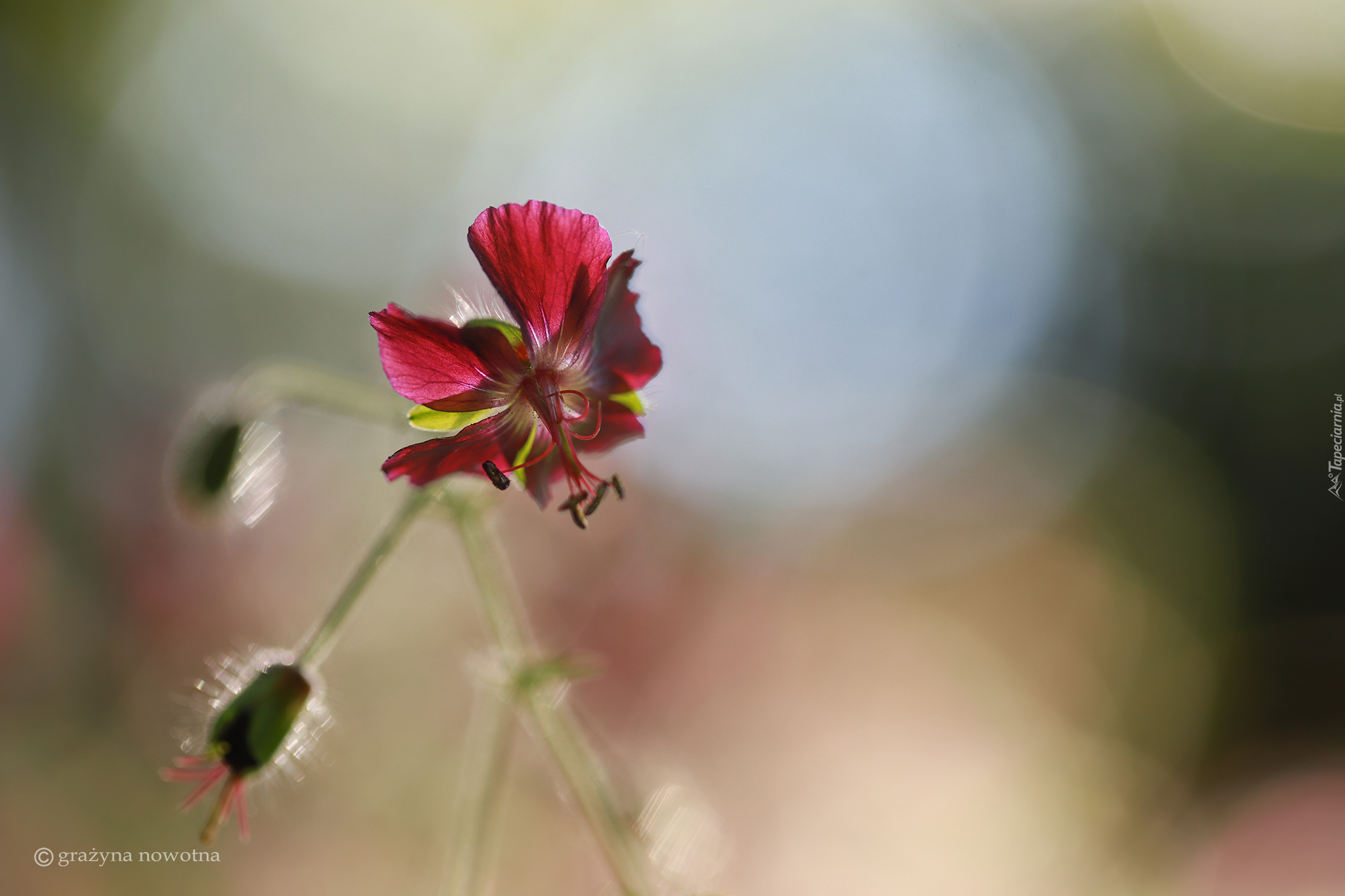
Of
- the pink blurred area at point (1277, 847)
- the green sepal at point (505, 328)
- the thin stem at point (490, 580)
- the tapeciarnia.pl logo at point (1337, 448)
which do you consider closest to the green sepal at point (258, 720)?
the thin stem at point (490, 580)

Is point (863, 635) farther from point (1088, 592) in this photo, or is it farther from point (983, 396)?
point (983, 396)

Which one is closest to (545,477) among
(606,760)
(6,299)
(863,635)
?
(606,760)

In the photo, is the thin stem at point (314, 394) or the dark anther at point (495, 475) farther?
the thin stem at point (314, 394)

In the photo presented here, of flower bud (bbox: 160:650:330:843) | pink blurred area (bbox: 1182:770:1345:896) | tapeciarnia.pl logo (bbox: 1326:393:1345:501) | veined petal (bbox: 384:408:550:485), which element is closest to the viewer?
veined petal (bbox: 384:408:550:485)

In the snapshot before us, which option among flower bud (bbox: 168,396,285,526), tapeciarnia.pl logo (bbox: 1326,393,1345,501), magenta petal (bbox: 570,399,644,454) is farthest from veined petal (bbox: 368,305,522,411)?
tapeciarnia.pl logo (bbox: 1326,393,1345,501)

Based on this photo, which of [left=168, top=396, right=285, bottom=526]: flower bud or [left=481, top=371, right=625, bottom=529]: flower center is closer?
[left=481, top=371, right=625, bottom=529]: flower center

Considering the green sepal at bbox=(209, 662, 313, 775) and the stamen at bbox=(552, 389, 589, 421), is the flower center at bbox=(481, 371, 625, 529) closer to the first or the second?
the stamen at bbox=(552, 389, 589, 421)

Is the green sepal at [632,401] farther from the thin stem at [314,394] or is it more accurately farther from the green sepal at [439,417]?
the thin stem at [314,394]
